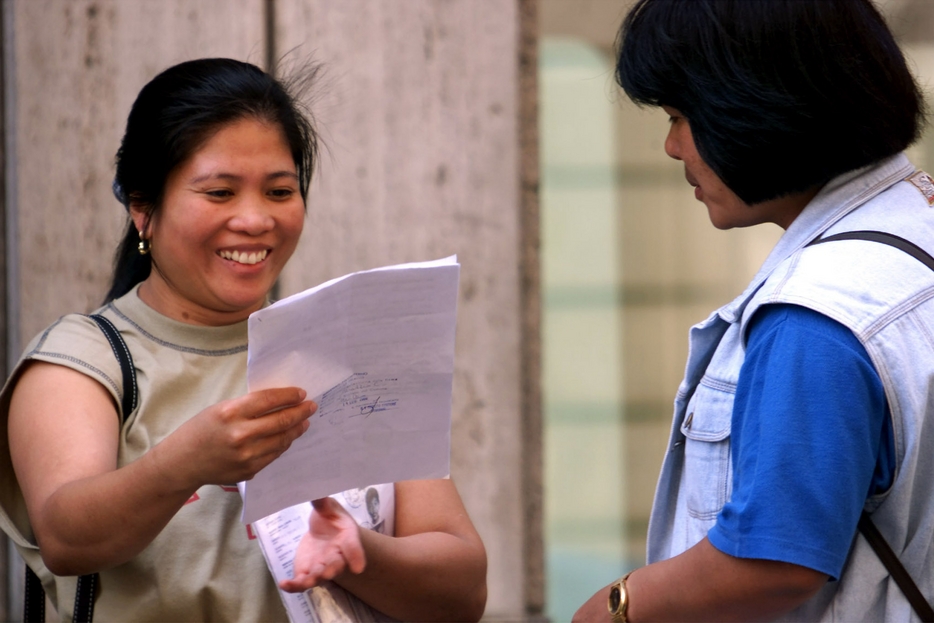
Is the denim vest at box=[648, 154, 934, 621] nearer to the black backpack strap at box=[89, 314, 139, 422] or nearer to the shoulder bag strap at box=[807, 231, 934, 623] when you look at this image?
the shoulder bag strap at box=[807, 231, 934, 623]

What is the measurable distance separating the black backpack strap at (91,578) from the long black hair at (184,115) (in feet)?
0.88

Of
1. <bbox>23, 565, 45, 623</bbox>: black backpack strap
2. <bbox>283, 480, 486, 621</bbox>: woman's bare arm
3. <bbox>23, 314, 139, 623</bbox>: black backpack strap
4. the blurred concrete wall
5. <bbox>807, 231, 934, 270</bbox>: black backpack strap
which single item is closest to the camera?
<bbox>807, 231, 934, 270</bbox>: black backpack strap

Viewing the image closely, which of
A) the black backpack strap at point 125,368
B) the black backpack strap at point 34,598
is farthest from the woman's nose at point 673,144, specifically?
the black backpack strap at point 34,598

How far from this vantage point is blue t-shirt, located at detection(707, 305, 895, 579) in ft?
4.62

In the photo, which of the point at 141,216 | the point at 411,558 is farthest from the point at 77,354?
the point at 411,558

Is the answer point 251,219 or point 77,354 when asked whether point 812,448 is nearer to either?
point 251,219

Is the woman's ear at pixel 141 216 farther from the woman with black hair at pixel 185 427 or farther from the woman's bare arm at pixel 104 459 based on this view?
the woman's bare arm at pixel 104 459

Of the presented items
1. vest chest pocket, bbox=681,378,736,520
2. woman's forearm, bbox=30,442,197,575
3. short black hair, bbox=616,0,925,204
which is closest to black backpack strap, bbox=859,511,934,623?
vest chest pocket, bbox=681,378,736,520

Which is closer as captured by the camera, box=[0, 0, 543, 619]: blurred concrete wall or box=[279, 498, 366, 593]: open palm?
box=[279, 498, 366, 593]: open palm

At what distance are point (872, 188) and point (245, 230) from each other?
1.13 metres

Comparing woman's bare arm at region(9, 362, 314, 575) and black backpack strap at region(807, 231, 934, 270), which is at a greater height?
black backpack strap at region(807, 231, 934, 270)

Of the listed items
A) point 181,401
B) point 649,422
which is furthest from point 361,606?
point 649,422

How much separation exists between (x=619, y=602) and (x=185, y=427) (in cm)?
73

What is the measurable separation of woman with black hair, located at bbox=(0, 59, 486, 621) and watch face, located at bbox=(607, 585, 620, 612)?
403mm
